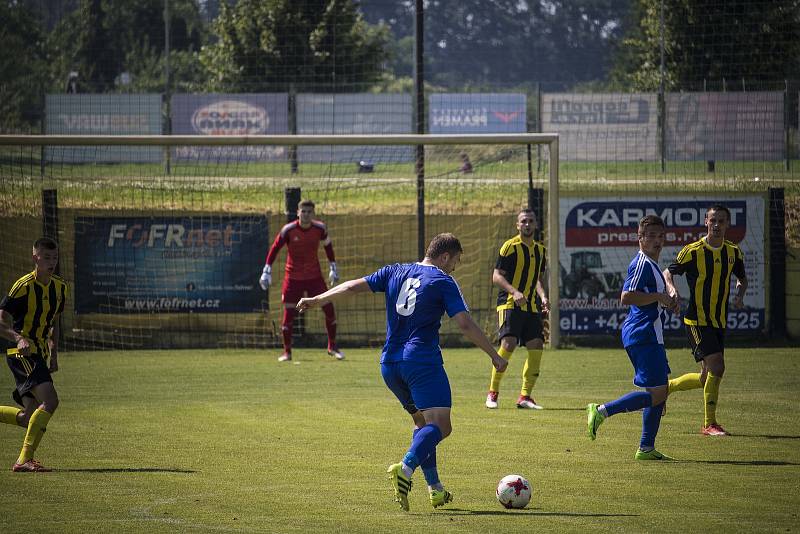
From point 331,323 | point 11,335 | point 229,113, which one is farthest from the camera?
point 229,113

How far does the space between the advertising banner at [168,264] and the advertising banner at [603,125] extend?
27.1ft

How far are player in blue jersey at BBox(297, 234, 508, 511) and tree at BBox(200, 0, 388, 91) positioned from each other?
20.5 meters

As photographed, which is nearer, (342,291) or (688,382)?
(342,291)

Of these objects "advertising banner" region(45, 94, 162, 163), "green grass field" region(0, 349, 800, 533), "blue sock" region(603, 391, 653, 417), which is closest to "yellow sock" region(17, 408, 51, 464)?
"green grass field" region(0, 349, 800, 533)

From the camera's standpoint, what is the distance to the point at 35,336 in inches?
357

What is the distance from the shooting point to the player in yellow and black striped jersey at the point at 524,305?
39.9 ft

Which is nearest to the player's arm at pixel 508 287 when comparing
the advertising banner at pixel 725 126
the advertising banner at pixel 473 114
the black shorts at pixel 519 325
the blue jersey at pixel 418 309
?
the black shorts at pixel 519 325

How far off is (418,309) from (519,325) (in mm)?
4997

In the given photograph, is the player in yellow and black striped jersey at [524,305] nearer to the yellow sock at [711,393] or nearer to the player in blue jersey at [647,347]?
the yellow sock at [711,393]

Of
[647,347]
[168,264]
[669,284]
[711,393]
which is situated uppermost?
[669,284]

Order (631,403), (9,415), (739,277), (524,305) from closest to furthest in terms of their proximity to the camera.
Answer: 1. (631,403)
2. (9,415)
3. (739,277)
4. (524,305)

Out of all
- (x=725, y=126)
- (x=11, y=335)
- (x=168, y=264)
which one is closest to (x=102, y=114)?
(x=168, y=264)

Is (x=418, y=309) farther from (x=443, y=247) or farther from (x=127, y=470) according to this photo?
(x=127, y=470)

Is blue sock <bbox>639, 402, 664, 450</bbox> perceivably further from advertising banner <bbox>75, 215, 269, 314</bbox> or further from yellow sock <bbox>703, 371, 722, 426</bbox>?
advertising banner <bbox>75, 215, 269, 314</bbox>
